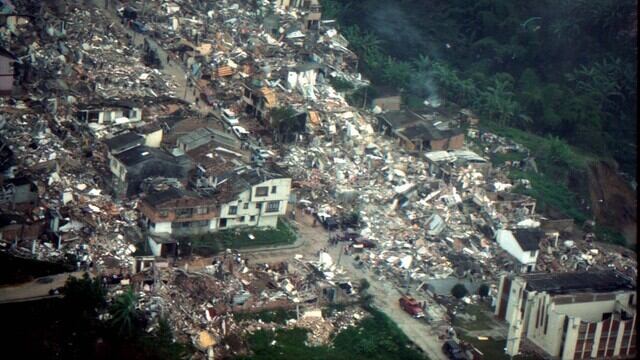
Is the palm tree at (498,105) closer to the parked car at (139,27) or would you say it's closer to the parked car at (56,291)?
the parked car at (139,27)

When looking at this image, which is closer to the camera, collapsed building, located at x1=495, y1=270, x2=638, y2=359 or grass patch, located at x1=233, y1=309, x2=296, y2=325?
grass patch, located at x1=233, y1=309, x2=296, y2=325

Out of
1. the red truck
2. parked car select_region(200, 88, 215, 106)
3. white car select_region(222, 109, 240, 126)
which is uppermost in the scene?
parked car select_region(200, 88, 215, 106)

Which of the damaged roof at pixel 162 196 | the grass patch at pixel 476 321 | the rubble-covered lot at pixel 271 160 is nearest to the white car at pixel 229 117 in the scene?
the rubble-covered lot at pixel 271 160

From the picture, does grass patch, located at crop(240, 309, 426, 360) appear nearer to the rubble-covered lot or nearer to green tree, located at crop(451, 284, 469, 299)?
the rubble-covered lot

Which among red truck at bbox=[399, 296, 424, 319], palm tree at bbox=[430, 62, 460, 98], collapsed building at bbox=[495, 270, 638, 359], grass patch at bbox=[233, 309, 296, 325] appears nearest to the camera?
grass patch at bbox=[233, 309, 296, 325]

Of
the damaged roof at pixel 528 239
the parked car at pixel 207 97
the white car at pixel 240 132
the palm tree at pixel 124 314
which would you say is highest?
the parked car at pixel 207 97

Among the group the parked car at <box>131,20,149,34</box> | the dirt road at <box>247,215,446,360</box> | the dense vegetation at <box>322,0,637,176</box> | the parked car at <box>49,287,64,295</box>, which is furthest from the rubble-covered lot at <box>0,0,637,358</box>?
the dense vegetation at <box>322,0,637,176</box>
